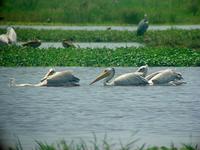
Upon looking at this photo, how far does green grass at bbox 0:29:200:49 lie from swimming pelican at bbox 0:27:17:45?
57 centimetres

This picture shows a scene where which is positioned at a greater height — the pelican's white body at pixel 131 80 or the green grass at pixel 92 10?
the green grass at pixel 92 10

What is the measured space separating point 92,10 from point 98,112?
14.5 ft

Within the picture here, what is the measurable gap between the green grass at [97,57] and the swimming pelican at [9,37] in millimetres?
271

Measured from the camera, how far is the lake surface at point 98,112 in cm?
771

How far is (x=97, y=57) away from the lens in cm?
1214

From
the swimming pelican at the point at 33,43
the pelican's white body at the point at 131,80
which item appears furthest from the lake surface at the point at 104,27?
the pelican's white body at the point at 131,80

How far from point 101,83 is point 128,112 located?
2133 millimetres

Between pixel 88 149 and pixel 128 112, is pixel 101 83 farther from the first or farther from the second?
pixel 88 149

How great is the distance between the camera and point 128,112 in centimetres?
880

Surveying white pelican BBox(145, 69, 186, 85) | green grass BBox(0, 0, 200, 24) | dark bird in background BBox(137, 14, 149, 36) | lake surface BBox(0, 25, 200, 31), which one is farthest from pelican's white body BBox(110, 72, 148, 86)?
dark bird in background BBox(137, 14, 149, 36)

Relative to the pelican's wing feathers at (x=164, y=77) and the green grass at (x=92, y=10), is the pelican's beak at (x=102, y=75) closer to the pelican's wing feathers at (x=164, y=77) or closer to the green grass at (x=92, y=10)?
the pelican's wing feathers at (x=164, y=77)

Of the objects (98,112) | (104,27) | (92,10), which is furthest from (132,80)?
(104,27)

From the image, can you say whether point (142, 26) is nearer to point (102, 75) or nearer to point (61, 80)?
point (102, 75)

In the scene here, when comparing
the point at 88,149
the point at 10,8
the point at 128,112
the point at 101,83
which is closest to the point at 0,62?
the point at 10,8
